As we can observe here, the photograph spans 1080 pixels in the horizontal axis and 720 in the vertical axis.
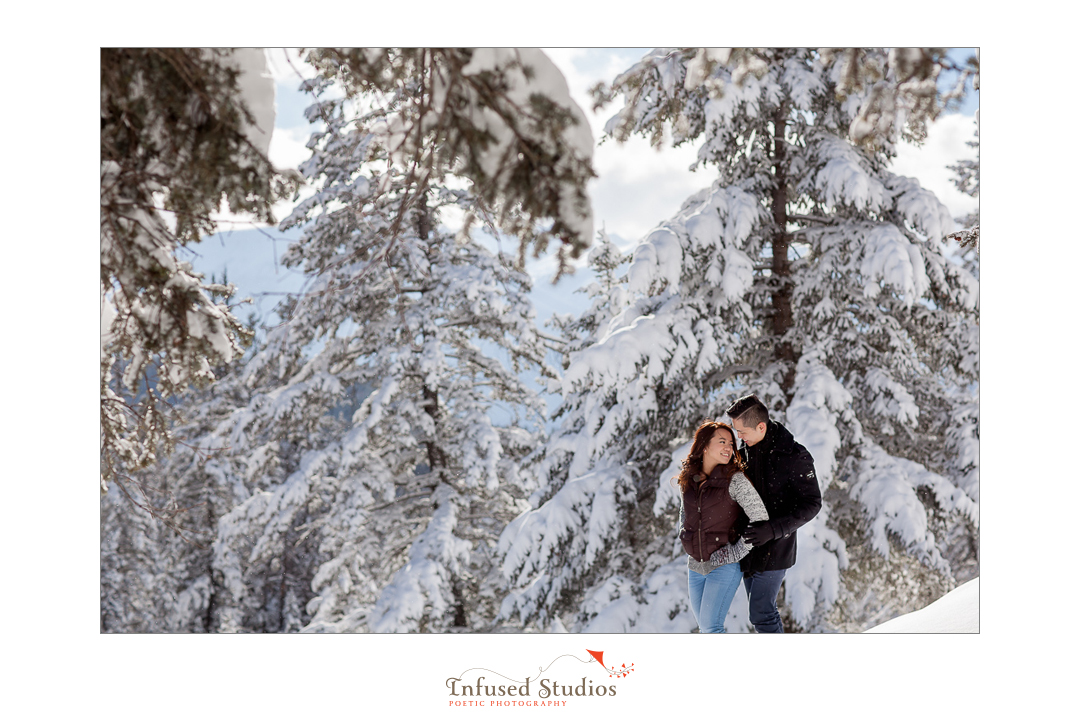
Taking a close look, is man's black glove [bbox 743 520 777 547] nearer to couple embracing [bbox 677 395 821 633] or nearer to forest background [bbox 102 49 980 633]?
couple embracing [bbox 677 395 821 633]

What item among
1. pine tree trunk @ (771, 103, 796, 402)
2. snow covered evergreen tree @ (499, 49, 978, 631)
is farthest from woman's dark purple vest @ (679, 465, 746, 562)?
pine tree trunk @ (771, 103, 796, 402)

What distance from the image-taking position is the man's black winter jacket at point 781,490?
10.4 feet

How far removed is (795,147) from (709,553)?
13.8ft

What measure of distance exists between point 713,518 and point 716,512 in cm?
3

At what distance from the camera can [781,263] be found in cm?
636

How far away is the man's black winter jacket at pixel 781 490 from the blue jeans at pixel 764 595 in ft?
0.16

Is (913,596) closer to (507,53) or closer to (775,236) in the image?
(775,236)

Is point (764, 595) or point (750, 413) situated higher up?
point (750, 413)

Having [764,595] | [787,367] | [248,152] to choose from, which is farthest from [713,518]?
[787,367]
